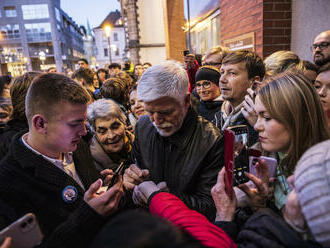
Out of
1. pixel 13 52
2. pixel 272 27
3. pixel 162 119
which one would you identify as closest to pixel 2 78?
pixel 162 119

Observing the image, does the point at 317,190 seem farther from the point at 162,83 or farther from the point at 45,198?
the point at 45,198

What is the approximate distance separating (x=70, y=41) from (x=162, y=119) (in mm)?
68232

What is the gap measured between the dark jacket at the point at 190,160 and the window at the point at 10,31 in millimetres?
55205

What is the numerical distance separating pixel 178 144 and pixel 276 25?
3646 millimetres

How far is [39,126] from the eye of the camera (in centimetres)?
145

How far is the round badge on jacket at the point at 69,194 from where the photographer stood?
1370 mm

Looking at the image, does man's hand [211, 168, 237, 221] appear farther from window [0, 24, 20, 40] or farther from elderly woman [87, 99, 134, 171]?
window [0, 24, 20, 40]

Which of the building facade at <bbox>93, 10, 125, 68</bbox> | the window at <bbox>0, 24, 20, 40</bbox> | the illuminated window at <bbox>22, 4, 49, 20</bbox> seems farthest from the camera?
the building facade at <bbox>93, 10, 125, 68</bbox>

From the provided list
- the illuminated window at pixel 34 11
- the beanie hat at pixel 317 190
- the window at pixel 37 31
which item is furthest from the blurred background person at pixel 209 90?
the illuminated window at pixel 34 11

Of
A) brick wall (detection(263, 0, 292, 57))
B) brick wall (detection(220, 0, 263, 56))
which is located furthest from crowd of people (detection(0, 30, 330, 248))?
brick wall (detection(220, 0, 263, 56))

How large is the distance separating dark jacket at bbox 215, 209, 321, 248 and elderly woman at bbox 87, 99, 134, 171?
1517mm

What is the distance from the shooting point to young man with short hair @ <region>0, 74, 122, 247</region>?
1185 mm

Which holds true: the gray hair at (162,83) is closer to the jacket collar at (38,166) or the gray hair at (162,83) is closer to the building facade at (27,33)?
the jacket collar at (38,166)

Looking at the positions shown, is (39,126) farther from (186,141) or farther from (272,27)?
(272,27)
